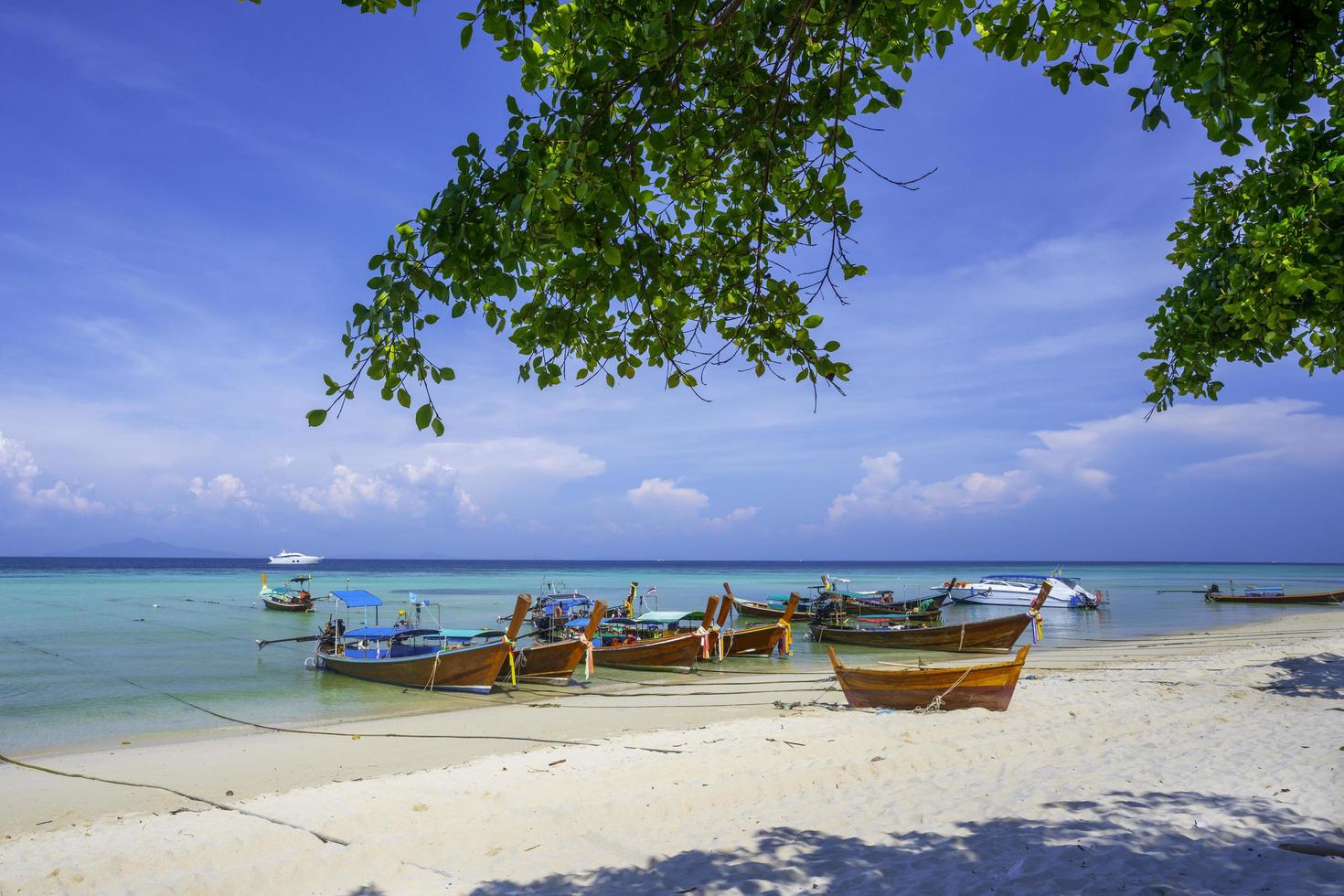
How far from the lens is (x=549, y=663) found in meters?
20.9

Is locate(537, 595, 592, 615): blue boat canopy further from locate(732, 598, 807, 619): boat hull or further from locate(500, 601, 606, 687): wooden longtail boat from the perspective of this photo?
locate(500, 601, 606, 687): wooden longtail boat

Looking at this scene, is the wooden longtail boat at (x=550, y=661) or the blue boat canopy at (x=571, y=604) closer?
the wooden longtail boat at (x=550, y=661)

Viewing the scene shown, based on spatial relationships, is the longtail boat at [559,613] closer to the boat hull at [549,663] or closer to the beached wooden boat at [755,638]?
the boat hull at [549,663]

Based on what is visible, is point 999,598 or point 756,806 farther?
point 999,598

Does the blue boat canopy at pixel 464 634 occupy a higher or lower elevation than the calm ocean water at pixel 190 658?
higher

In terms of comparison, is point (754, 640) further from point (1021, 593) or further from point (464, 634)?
point (1021, 593)

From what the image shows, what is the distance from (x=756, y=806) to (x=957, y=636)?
21504mm

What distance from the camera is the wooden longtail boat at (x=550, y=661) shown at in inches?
814

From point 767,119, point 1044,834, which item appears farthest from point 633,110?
point 1044,834

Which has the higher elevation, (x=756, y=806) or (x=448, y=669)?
(x=756, y=806)

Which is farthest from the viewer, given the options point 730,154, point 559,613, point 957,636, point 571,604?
point 571,604

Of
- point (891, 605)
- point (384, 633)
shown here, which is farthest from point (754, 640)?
point (891, 605)

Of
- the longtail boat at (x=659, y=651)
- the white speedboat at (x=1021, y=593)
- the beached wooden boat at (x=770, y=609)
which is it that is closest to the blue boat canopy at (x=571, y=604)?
the beached wooden boat at (x=770, y=609)

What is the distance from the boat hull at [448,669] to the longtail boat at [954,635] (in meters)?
14.5
